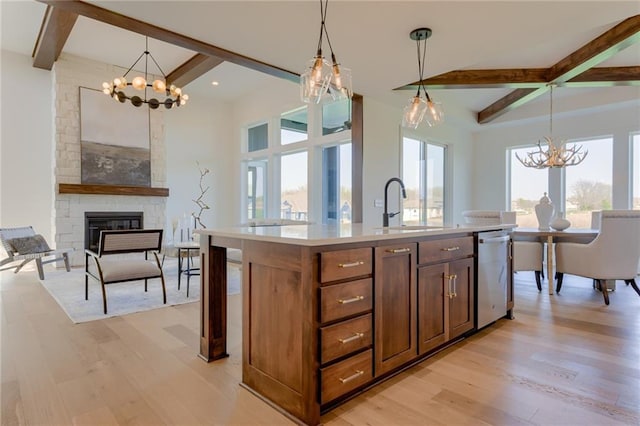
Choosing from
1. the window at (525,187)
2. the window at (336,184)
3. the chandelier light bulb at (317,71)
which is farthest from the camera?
the window at (525,187)

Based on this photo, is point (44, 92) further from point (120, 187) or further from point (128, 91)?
point (120, 187)

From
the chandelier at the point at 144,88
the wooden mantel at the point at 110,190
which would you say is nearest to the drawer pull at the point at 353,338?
the chandelier at the point at 144,88

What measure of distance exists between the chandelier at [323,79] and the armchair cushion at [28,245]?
481cm

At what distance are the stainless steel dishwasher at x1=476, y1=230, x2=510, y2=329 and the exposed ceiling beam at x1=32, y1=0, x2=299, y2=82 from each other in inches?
114

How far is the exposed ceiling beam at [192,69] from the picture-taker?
5.52 metres

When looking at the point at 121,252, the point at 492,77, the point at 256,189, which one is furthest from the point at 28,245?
the point at 492,77

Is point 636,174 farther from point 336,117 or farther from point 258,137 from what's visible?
point 258,137

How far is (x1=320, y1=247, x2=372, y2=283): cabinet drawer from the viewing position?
169cm

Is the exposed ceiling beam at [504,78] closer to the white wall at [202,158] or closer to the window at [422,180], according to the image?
the window at [422,180]

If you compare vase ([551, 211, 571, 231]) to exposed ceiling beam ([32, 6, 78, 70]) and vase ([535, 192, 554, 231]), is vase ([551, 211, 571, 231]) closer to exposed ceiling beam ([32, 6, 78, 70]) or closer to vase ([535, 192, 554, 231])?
vase ([535, 192, 554, 231])

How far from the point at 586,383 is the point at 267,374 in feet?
6.07

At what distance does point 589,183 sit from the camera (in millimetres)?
5949

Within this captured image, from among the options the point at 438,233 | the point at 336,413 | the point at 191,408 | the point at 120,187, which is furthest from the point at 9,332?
the point at 120,187

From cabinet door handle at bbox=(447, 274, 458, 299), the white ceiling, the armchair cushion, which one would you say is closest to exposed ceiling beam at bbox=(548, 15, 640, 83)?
the white ceiling
